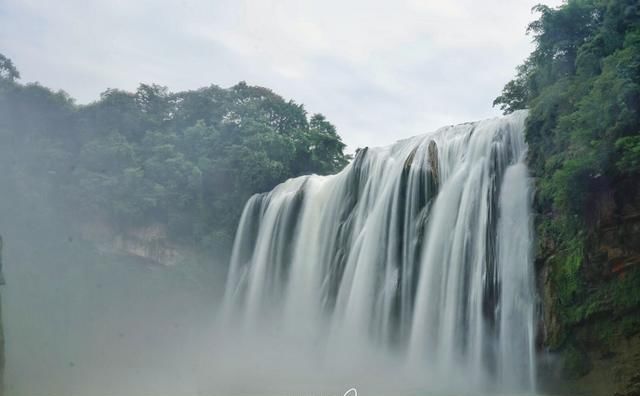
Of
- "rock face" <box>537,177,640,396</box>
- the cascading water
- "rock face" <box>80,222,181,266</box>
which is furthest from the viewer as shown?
"rock face" <box>80,222,181,266</box>

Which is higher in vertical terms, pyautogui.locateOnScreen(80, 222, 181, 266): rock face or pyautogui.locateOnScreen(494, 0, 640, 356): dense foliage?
pyautogui.locateOnScreen(494, 0, 640, 356): dense foliage

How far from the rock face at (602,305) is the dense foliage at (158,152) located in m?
16.7

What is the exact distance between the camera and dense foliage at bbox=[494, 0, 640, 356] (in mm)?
12188

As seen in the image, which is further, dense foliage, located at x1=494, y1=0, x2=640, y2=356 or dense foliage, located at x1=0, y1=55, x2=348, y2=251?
dense foliage, located at x1=0, y1=55, x2=348, y2=251

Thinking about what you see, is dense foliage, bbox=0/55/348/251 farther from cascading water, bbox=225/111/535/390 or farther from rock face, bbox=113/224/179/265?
cascading water, bbox=225/111/535/390

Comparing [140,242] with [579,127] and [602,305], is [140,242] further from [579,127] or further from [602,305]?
[602,305]

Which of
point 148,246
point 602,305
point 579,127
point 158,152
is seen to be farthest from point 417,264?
point 158,152

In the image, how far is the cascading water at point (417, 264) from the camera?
555 inches

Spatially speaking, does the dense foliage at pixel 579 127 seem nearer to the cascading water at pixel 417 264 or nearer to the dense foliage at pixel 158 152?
the cascading water at pixel 417 264

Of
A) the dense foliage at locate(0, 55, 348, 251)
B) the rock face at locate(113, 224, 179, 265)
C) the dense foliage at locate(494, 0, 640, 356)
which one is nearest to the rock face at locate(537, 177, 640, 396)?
the dense foliage at locate(494, 0, 640, 356)

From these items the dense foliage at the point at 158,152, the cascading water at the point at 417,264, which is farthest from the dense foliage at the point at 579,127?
the dense foliage at the point at 158,152

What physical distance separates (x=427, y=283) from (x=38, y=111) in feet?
81.2

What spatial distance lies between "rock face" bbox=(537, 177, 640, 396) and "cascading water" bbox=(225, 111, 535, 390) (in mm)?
699

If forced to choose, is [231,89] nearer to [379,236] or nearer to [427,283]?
[379,236]
